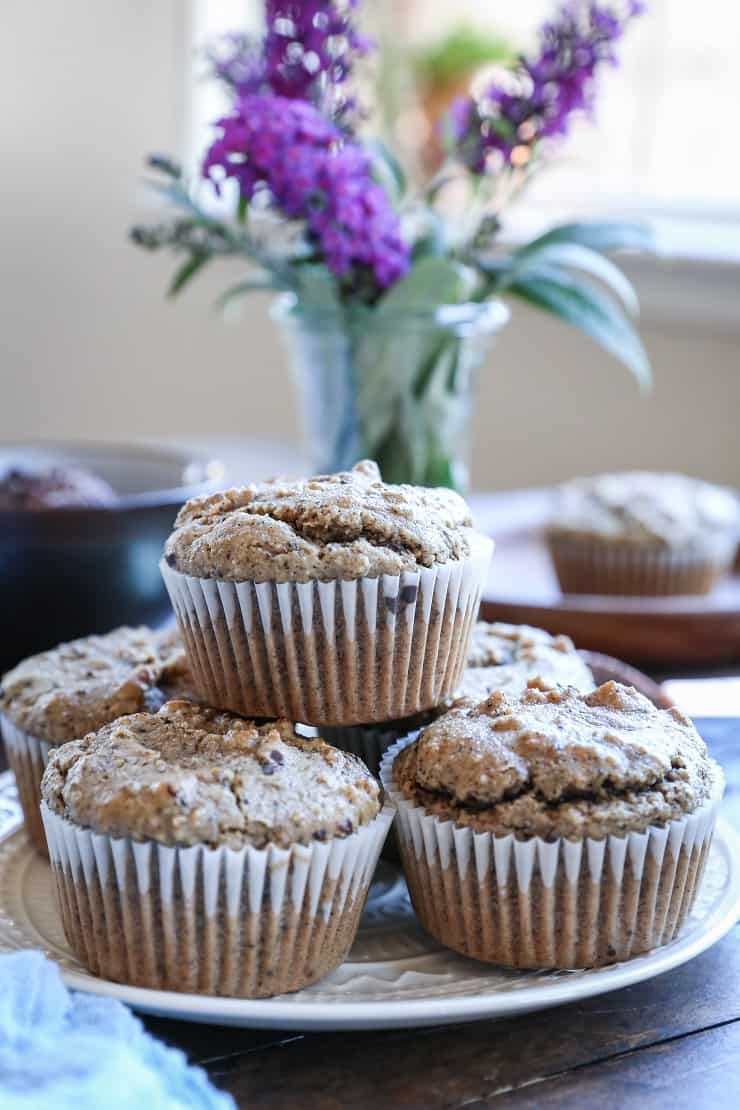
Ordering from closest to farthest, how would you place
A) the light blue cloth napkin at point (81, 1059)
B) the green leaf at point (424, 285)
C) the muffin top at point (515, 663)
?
1. the light blue cloth napkin at point (81, 1059)
2. the muffin top at point (515, 663)
3. the green leaf at point (424, 285)

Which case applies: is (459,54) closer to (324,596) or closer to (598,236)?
(598,236)

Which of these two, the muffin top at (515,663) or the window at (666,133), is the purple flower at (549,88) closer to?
the muffin top at (515,663)

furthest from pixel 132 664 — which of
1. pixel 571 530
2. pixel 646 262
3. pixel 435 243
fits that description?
pixel 646 262

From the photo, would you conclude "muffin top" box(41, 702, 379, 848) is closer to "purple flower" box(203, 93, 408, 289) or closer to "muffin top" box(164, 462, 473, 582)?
"muffin top" box(164, 462, 473, 582)

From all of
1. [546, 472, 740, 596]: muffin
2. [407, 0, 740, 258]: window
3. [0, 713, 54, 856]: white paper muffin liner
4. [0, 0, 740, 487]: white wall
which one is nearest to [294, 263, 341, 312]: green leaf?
[546, 472, 740, 596]: muffin

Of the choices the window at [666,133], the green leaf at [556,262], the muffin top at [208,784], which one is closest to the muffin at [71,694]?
the muffin top at [208,784]

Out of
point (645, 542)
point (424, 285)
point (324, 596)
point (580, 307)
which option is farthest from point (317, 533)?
point (645, 542)
